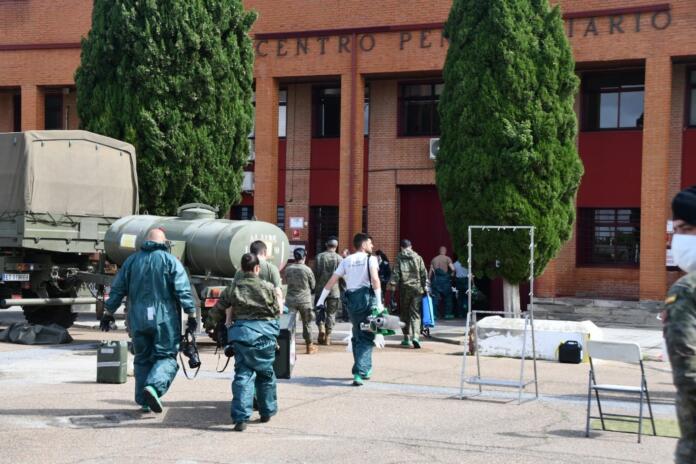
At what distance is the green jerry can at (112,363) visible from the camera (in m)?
11.4

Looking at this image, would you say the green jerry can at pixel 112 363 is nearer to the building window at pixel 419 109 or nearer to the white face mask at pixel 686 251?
the white face mask at pixel 686 251

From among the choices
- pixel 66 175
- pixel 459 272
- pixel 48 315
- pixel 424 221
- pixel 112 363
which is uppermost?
pixel 66 175

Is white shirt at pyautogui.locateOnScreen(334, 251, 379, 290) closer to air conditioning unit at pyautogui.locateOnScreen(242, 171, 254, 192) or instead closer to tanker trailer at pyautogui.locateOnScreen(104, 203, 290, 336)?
tanker trailer at pyautogui.locateOnScreen(104, 203, 290, 336)

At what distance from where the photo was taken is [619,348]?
355 inches

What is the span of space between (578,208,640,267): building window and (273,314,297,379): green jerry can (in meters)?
15.4

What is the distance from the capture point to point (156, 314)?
30.4ft

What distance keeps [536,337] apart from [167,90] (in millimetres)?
11609

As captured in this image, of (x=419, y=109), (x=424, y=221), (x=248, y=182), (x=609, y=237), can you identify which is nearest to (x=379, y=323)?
(x=609, y=237)

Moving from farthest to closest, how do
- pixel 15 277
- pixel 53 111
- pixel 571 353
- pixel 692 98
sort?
pixel 53 111
pixel 692 98
pixel 15 277
pixel 571 353

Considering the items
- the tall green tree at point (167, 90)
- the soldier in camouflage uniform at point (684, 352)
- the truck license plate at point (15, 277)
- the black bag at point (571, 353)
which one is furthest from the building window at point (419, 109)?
the soldier in camouflage uniform at point (684, 352)

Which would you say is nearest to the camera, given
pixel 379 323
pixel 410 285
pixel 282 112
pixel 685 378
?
pixel 685 378

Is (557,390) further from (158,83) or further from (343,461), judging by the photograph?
(158,83)

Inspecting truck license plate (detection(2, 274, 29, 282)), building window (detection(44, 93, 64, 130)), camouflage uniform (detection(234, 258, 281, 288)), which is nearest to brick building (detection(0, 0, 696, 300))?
building window (detection(44, 93, 64, 130))

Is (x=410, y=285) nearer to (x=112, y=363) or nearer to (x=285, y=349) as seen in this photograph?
(x=285, y=349)
